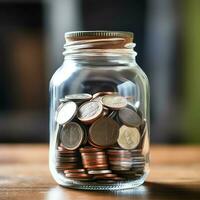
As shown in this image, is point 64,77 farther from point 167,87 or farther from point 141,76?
point 167,87

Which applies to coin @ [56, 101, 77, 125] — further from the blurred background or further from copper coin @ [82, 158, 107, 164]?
the blurred background

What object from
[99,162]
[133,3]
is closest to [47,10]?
[133,3]

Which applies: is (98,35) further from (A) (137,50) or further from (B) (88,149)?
(A) (137,50)

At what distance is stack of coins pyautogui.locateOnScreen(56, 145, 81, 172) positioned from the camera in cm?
69

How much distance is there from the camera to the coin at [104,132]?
2.24ft

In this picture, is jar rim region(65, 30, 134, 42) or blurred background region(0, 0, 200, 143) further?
blurred background region(0, 0, 200, 143)

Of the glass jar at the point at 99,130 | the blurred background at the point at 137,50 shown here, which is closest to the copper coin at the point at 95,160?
the glass jar at the point at 99,130

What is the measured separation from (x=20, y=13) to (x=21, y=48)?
18 centimetres

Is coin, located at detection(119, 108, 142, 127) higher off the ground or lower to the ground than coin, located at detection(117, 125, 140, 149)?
higher

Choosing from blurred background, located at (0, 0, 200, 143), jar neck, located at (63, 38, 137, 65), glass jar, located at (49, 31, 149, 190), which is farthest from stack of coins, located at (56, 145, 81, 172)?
blurred background, located at (0, 0, 200, 143)

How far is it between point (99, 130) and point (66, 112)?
6 cm

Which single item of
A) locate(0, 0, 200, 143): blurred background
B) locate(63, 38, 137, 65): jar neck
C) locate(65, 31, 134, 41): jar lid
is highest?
locate(65, 31, 134, 41): jar lid

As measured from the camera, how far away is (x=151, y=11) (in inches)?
100.0

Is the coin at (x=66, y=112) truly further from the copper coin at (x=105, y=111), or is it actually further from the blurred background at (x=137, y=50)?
the blurred background at (x=137, y=50)
